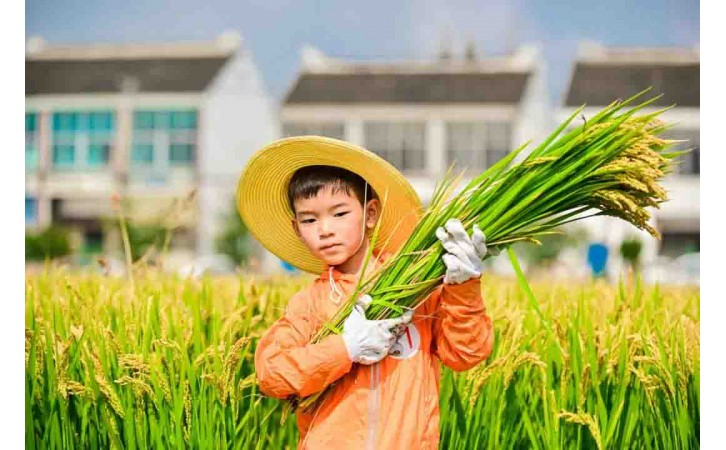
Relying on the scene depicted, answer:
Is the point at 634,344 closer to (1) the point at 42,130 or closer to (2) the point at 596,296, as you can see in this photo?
(2) the point at 596,296

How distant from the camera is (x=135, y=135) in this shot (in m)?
18.3

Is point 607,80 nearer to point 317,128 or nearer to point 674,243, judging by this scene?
point 674,243

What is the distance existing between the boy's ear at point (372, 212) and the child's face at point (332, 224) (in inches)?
2.2

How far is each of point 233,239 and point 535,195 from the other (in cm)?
1498

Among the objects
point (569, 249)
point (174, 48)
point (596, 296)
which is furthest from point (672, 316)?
point (174, 48)

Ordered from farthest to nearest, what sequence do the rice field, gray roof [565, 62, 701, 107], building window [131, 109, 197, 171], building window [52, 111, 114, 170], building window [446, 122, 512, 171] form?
building window [131, 109, 197, 171] → building window [446, 122, 512, 171] → building window [52, 111, 114, 170] → gray roof [565, 62, 701, 107] → the rice field

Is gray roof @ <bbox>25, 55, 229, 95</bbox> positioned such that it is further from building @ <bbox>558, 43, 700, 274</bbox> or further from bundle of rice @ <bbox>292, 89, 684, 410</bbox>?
bundle of rice @ <bbox>292, 89, 684, 410</bbox>

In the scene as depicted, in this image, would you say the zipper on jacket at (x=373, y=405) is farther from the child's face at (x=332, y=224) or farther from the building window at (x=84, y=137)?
the building window at (x=84, y=137)

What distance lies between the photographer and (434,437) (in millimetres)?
1686

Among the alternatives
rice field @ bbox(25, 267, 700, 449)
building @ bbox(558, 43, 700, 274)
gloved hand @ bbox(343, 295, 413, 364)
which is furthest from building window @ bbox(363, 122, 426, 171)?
gloved hand @ bbox(343, 295, 413, 364)

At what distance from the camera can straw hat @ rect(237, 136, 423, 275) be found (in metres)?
1.75

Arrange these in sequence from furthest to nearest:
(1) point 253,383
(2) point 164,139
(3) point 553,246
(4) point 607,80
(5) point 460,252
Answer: (2) point 164,139 → (4) point 607,80 → (3) point 553,246 → (1) point 253,383 → (5) point 460,252

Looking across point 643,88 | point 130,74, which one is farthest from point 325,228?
point 130,74
